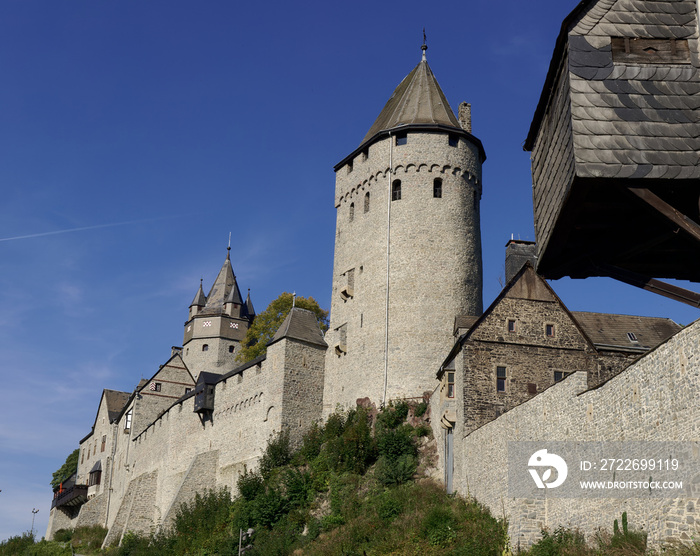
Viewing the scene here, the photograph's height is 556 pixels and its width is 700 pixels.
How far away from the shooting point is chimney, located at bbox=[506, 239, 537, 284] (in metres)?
29.9

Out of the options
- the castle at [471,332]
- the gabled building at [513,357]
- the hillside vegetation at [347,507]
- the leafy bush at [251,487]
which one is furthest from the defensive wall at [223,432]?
the gabled building at [513,357]

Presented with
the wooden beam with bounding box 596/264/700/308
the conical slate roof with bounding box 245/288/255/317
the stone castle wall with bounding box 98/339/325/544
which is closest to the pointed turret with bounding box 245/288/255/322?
the conical slate roof with bounding box 245/288/255/317

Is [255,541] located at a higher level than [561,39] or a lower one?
lower

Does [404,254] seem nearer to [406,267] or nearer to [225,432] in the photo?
[406,267]

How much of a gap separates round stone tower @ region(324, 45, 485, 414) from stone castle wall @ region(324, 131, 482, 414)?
0.04 meters

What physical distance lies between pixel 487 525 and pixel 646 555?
28.0 feet

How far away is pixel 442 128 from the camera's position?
37312mm

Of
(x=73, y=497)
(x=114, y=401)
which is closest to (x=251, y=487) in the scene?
(x=73, y=497)

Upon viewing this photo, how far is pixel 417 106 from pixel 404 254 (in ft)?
27.1

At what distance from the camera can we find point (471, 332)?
2628 centimetres

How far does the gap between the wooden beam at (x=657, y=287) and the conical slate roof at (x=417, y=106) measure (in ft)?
82.0

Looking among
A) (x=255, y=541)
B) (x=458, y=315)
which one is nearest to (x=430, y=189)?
(x=458, y=315)

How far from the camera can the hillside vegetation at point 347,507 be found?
21906 mm

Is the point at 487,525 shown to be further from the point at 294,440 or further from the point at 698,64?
the point at 294,440
